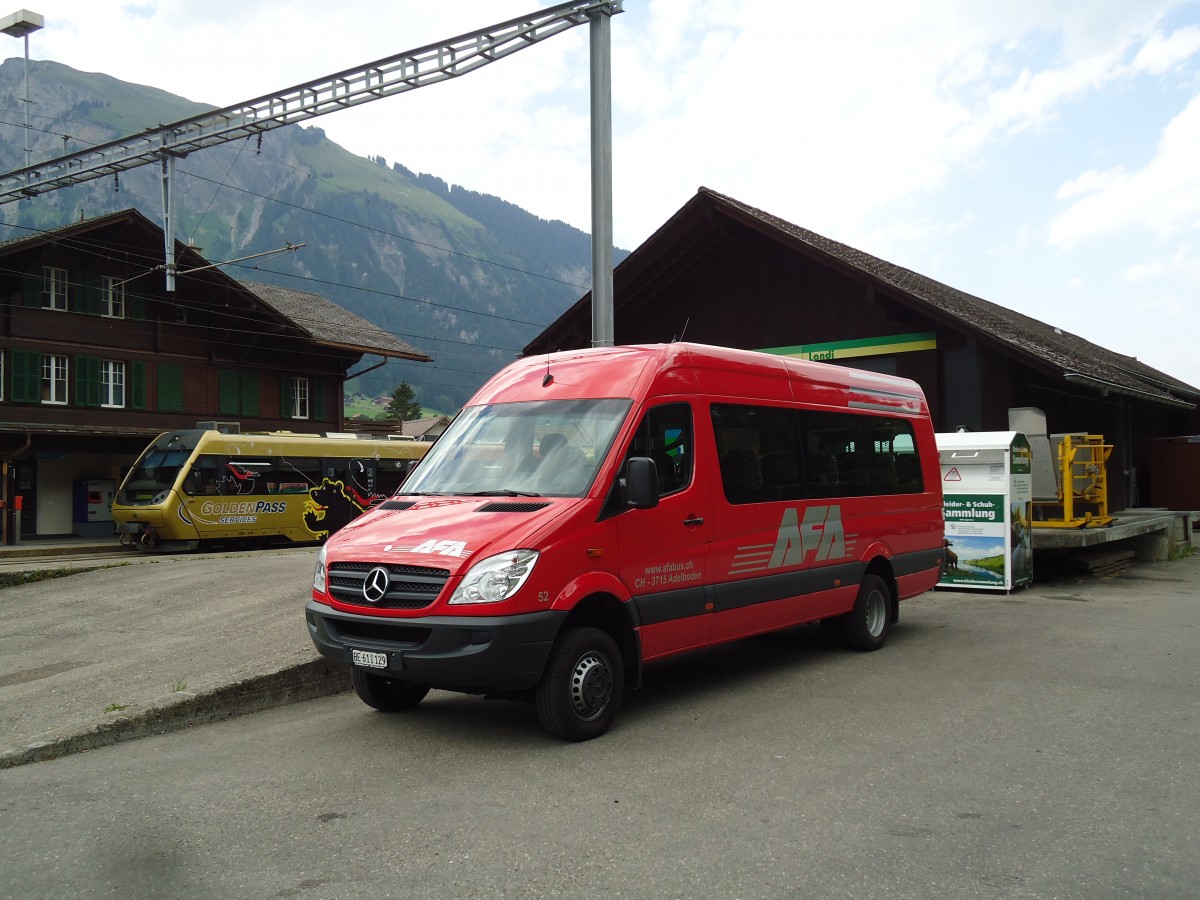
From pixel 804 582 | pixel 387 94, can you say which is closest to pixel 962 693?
pixel 804 582

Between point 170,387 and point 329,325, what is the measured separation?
707 centimetres

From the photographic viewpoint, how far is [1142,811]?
4906 mm

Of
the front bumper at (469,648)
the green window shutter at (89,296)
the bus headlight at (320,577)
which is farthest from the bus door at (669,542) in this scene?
the green window shutter at (89,296)

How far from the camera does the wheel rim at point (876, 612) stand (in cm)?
971

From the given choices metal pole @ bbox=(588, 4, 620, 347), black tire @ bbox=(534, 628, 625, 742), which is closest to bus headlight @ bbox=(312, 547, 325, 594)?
black tire @ bbox=(534, 628, 625, 742)

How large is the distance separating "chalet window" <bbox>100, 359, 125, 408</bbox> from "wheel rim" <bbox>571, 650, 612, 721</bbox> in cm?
3186

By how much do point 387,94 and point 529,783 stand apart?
1448 centimetres

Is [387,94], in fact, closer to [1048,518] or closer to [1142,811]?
[1048,518]

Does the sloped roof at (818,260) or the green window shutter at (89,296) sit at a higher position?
the green window shutter at (89,296)

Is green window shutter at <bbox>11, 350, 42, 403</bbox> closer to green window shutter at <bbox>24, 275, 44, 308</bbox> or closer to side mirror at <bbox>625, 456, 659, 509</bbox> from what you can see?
green window shutter at <bbox>24, 275, 44, 308</bbox>

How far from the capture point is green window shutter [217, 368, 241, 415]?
3725 cm

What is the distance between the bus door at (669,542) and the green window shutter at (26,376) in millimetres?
30009

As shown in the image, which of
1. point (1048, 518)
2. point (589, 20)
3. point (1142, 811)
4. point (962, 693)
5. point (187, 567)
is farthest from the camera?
point (1048, 518)

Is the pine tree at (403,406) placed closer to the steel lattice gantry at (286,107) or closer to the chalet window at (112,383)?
the chalet window at (112,383)
